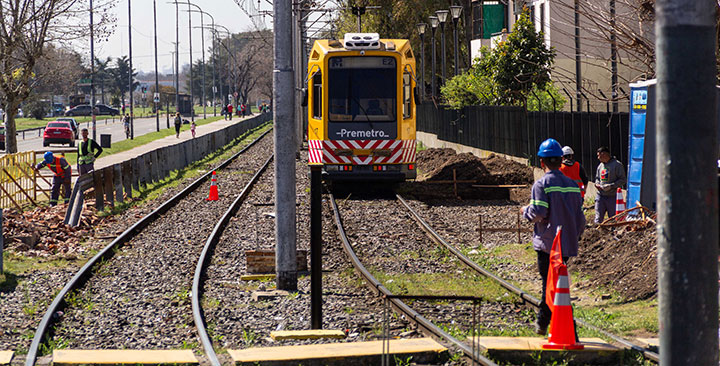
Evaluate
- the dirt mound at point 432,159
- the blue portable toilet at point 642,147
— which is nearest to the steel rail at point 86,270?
the blue portable toilet at point 642,147

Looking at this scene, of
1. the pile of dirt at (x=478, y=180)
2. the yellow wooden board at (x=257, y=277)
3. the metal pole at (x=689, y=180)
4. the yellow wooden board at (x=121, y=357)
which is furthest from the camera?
the pile of dirt at (x=478, y=180)

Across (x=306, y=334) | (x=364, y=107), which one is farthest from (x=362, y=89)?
(x=306, y=334)

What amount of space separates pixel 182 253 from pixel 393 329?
675 centimetres

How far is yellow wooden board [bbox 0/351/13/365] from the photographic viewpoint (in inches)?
330

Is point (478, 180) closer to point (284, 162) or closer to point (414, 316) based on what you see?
point (284, 162)

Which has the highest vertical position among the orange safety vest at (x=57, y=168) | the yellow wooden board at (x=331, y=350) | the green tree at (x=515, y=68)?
the green tree at (x=515, y=68)

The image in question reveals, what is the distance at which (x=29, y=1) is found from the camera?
3459cm

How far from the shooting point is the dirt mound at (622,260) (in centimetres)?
1141

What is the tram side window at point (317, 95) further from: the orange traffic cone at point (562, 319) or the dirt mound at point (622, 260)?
the orange traffic cone at point (562, 319)

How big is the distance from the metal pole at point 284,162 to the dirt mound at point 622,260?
3.68 m

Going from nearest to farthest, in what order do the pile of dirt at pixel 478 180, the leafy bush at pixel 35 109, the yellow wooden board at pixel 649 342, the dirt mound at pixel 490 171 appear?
the yellow wooden board at pixel 649 342, the pile of dirt at pixel 478 180, the dirt mound at pixel 490 171, the leafy bush at pixel 35 109

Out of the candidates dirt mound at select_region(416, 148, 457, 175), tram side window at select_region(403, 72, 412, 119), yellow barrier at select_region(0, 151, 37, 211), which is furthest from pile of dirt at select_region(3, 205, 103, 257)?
dirt mound at select_region(416, 148, 457, 175)

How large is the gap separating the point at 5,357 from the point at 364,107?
50.7 ft

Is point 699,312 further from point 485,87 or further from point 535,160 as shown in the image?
point 485,87
